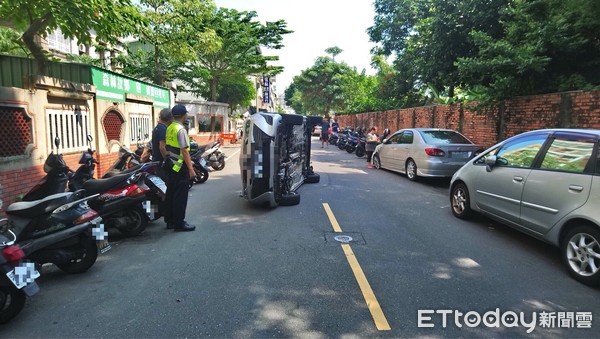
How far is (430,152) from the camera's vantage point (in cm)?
1019

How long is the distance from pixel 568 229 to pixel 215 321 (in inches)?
155

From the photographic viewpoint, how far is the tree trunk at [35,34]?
686cm

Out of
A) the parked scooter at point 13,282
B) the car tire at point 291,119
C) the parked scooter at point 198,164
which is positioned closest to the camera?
the parked scooter at point 13,282

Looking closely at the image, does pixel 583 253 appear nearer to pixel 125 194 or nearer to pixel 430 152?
pixel 125 194

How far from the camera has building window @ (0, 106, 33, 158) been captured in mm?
6434

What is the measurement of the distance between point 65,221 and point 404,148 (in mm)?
9411

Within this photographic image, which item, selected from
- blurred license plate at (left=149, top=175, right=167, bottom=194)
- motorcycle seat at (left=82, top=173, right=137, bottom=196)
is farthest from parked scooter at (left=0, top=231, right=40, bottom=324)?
blurred license plate at (left=149, top=175, right=167, bottom=194)

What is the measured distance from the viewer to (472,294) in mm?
3836

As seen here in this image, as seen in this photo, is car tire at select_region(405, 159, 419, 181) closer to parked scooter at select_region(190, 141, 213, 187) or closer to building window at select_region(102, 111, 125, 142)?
parked scooter at select_region(190, 141, 213, 187)

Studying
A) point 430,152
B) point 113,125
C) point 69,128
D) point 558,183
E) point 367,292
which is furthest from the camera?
point 113,125

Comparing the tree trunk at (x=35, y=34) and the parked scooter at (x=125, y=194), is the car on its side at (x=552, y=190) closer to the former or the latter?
the parked scooter at (x=125, y=194)

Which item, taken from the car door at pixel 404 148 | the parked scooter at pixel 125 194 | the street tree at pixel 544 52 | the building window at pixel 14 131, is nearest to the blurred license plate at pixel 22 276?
the parked scooter at pixel 125 194

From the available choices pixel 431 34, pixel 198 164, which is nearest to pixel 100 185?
pixel 198 164

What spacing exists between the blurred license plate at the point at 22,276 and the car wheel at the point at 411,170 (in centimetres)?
938
